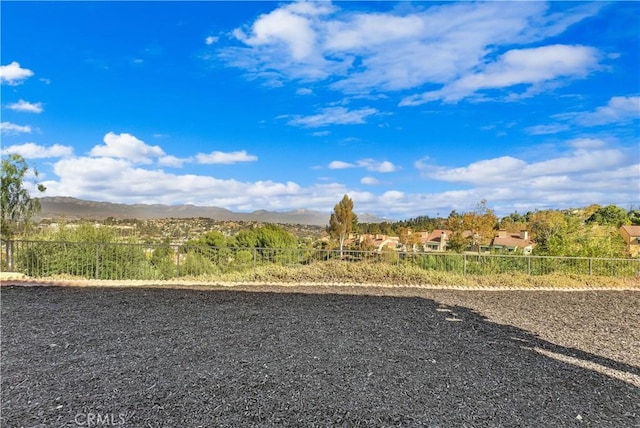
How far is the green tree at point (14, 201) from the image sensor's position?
10.6m

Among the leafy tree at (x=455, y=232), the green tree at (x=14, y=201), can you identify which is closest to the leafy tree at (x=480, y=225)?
the leafy tree at (x=455, y=232)

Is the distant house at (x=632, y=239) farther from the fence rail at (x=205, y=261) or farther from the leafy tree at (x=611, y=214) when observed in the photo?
the leafy tree at (x=611, y=214)

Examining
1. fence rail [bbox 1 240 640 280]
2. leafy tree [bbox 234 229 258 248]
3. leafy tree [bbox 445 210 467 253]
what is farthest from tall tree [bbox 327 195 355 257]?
fence rail [bbox 1 240 640 280]

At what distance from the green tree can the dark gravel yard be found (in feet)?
18.6

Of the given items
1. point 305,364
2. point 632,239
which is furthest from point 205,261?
point 632,239

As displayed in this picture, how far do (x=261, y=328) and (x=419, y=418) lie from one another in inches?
100

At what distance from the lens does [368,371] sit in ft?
11.5

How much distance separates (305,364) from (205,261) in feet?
21.6

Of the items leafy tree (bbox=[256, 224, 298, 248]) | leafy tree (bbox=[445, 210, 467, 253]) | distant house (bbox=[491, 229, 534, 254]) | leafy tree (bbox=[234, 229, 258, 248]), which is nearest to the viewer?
leafy tree (bbox=[256, 224, 298, 248])

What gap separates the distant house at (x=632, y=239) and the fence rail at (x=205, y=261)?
Answer: 285 centimetres

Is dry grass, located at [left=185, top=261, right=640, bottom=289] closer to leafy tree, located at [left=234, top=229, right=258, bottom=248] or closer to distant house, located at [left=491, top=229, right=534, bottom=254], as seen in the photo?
leafy tree, located at [left=234, top=229, right=258, bottom=248]

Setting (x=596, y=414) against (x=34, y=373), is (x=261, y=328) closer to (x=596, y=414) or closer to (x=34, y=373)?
(x=34, y=373)

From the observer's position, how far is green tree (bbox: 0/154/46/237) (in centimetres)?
1059

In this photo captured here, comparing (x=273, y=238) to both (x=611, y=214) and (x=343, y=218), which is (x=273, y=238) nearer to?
(x=343, y=218)
